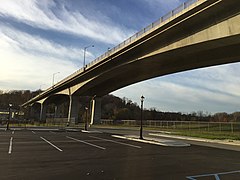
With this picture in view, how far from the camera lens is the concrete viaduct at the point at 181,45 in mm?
21906

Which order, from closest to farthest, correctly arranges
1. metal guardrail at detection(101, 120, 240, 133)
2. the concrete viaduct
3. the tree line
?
the concrete viaduct → metal guardrail at detection(101, 120, 240, 133) → the tree line

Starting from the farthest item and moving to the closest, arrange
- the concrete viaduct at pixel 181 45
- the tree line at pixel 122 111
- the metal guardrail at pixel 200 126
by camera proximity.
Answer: the tree line at pixel 122 111
the metal guardrail at pixel 200 126
the concrete viaduct at pixel 181 45

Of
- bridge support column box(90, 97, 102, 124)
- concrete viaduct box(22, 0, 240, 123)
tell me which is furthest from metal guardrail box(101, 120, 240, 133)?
bridge support column box(90, 97, 102, 124)

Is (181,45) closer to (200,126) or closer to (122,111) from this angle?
(200,126)

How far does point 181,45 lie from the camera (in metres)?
27.6

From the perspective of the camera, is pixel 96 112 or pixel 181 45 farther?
pixel 96 112

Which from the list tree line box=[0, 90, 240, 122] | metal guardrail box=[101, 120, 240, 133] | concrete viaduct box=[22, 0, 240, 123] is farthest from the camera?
tree line box=[0, 90, 240, 122]

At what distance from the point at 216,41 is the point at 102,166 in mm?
19182

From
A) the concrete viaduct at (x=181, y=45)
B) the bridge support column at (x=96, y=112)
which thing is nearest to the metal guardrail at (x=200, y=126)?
the concrete viaduct at (x=181, y=45)

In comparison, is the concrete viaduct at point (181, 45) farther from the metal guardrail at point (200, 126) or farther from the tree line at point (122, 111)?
the tree line at point (122, 111)

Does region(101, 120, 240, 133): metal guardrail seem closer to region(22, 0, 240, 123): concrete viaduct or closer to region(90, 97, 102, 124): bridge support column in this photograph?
region(22, 0, 240, 123): concrete viaduct

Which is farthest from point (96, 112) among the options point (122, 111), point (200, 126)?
point (200, 126)

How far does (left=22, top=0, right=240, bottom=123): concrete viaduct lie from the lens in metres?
21.9

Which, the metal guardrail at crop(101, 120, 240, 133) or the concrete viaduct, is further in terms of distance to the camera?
the metal guardrail at crop(101, 120, 240, 133)
